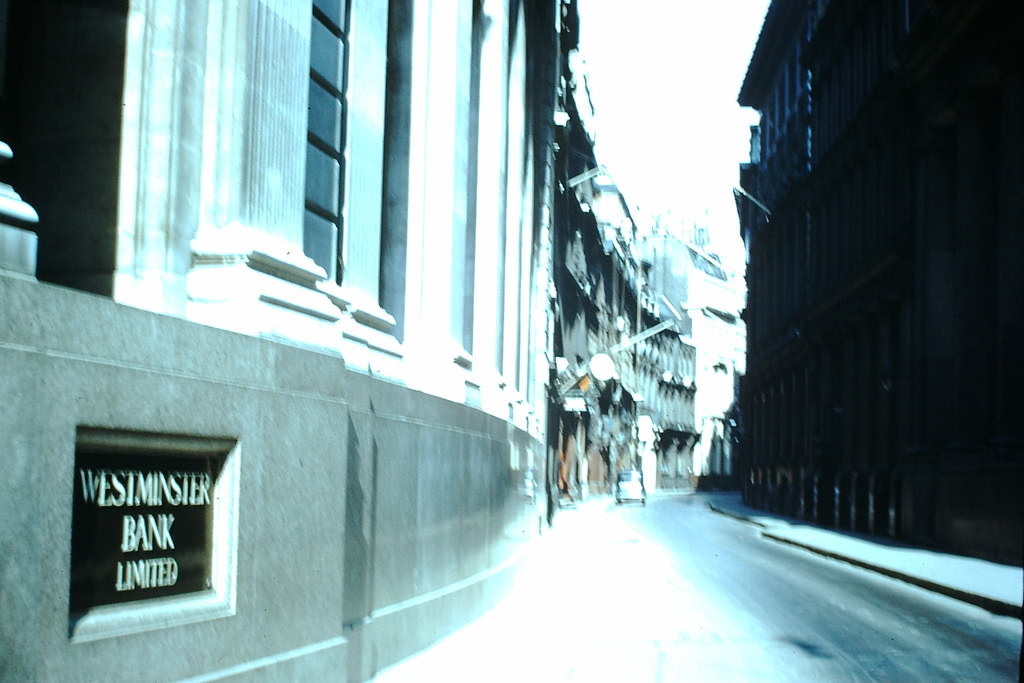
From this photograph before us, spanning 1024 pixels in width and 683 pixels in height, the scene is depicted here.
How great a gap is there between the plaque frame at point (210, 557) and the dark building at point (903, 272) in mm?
18577

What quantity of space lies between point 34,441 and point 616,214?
86113mm

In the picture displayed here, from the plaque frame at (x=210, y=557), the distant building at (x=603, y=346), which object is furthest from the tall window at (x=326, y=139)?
the distant building at (x=603, y=346)

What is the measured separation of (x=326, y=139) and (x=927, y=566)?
15.8 m

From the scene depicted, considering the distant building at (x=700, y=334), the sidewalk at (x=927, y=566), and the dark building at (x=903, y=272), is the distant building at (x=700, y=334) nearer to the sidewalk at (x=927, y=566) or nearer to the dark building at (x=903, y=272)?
the dark building at (x=903, y=272)

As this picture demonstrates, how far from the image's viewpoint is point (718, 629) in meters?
13.8

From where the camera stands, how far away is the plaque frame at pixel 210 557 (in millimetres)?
6020

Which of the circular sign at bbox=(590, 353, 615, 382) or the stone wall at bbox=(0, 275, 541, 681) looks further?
the circular sign at bbox=(590, 353, 615, 382)

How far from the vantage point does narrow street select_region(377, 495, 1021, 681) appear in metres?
10.9

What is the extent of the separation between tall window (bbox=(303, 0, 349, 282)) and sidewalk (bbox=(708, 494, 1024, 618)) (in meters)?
9.75

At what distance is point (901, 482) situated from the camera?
32719mm

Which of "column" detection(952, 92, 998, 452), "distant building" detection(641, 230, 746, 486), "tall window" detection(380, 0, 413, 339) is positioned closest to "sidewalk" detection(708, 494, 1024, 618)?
"column" detection(952, 92, 998, 452)

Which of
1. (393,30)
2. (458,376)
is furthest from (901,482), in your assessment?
(393,30)

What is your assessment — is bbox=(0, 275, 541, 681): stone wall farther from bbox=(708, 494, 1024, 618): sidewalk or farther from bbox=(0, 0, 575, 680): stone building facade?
bbox=(708, 494, 1024, 618): sidewalk

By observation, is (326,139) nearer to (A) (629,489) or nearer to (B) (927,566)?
(B) (927,566)
